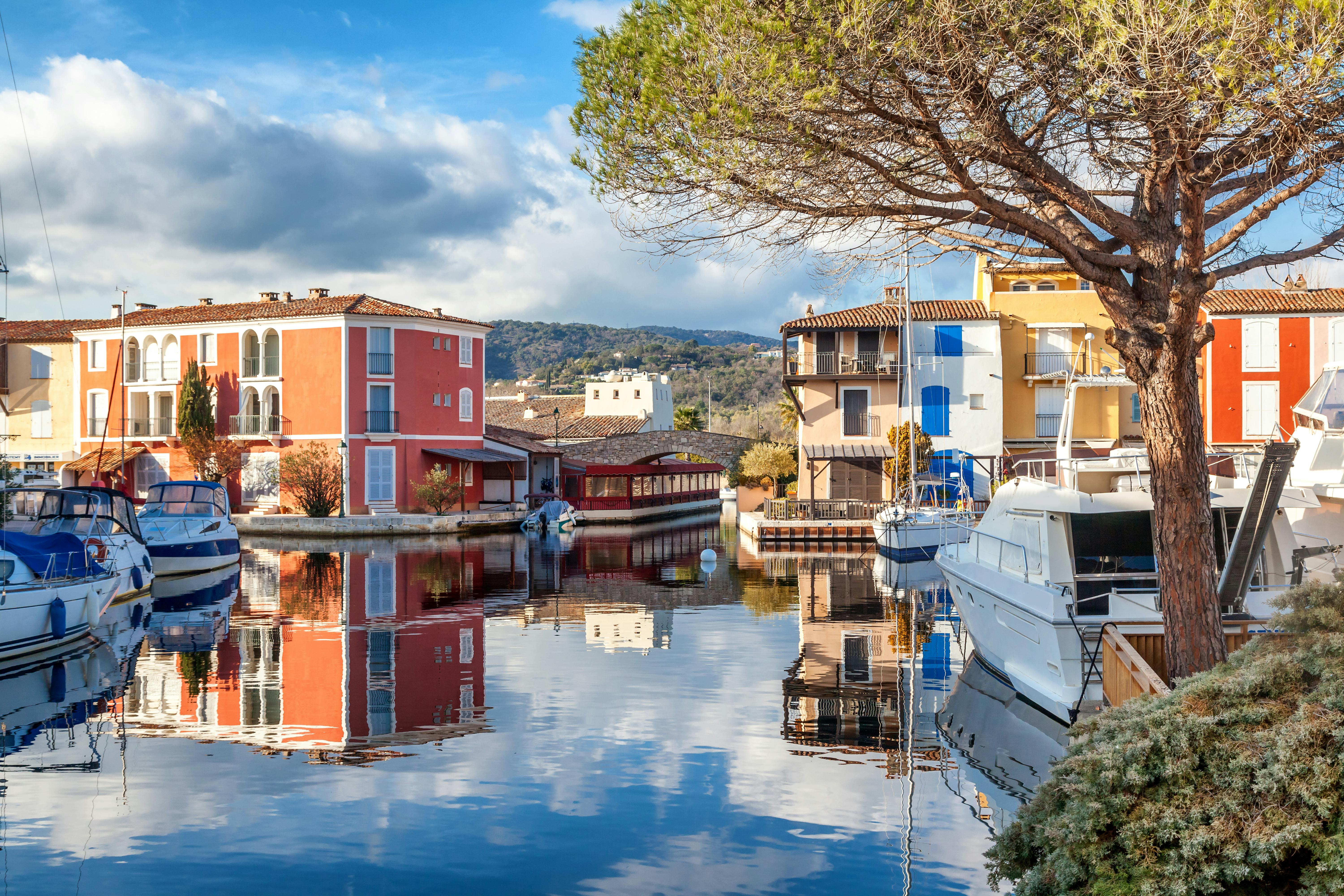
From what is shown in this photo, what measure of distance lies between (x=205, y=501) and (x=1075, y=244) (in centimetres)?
2407

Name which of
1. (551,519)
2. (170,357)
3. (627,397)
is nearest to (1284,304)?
(551,519)

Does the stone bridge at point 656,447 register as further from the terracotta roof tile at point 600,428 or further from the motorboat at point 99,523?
the motorboat at point 99,523

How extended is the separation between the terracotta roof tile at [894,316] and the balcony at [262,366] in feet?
67.7

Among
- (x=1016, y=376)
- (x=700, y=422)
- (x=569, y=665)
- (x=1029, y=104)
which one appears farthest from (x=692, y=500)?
(x=1029, y=104)

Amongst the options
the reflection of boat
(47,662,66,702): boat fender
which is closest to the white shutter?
(47,662,66,702): boat fender

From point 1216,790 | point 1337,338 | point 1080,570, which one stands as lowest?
point 1216,790

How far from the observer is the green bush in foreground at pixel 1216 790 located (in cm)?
446

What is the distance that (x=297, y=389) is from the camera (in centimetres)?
4325

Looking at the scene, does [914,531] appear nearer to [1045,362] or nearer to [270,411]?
[1045,362]

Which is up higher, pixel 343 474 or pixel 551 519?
pixel 343 474

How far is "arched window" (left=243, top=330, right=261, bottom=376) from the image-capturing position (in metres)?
44.3

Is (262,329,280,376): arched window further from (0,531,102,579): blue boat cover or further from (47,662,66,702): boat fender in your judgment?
(47,662,66,702): boat fender

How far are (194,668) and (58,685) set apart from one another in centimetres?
152

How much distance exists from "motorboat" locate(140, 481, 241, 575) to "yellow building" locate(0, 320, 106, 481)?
27.4m
